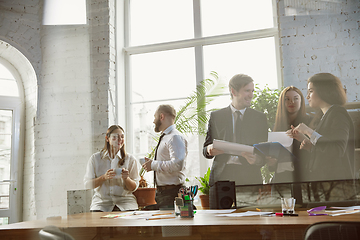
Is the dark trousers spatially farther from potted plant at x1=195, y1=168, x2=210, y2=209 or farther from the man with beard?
potted plant at x1=195, y1=168, x2=210, y2=209

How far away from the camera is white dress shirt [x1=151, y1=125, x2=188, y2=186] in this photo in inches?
98.0

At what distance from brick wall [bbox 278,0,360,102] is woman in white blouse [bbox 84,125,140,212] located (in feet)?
4.86

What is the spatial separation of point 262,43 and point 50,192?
90.0 inches

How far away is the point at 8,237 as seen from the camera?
56.6 inches

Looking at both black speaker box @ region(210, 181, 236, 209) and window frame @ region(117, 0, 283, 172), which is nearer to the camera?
black speaker box @ region(210, 181, 236, 209)

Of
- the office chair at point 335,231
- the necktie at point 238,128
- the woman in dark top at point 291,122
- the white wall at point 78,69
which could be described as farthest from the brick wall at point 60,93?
the office chair at point 335,231

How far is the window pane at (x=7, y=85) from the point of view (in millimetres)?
3506

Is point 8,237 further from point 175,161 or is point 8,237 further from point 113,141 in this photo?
point 113,141

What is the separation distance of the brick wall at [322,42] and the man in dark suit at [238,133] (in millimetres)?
356

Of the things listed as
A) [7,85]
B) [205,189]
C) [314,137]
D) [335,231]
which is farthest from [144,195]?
[335,231]

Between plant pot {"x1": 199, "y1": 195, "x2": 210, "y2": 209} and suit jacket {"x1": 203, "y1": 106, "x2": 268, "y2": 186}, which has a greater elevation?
suit jacket {"x1": 203, "y1": 106, "x2": 268, "y2": 186}

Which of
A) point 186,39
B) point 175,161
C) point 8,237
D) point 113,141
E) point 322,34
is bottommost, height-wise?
point 8,237

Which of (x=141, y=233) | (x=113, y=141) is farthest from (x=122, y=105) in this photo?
(x=141, y=233)

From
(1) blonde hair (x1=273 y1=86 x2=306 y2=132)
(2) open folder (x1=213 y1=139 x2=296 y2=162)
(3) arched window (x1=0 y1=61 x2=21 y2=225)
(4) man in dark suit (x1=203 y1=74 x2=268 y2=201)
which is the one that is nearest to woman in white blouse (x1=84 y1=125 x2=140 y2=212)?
(4) man in dark suit (x1=203 y1=74 x2=268 y2=201)
